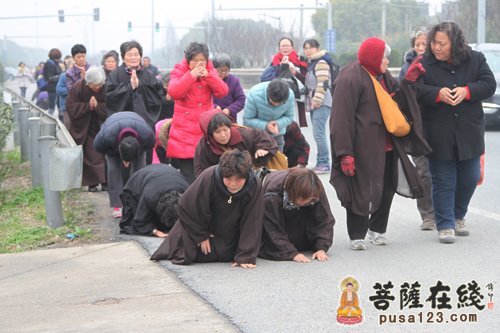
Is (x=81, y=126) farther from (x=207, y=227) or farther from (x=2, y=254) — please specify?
(x=207, y=227)

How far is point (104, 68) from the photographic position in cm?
1299

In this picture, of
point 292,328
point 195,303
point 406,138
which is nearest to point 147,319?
point 195,303

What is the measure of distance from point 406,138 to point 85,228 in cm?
347

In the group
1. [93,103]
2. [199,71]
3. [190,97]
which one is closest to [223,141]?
[199,71]

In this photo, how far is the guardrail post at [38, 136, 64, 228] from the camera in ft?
31.9

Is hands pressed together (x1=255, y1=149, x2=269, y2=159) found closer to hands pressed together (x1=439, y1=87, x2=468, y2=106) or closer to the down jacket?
the down jacket

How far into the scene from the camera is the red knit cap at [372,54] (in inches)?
311

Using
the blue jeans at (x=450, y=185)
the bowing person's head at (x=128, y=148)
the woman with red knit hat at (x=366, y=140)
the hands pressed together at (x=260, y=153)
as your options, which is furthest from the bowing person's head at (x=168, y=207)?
the blue jeans at (x=450, y=185)

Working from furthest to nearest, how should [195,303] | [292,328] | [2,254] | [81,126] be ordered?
[81,126] < [2,254] < [195,303] < [292,328]

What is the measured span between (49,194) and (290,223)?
9.61 ft

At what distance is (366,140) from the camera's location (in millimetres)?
7961

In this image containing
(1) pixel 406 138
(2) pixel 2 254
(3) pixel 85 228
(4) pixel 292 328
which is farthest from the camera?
(3) pixel 85 228

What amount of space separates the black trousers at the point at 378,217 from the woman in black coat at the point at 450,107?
44cm

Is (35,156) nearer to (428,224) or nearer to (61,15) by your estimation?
(428,224)
